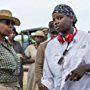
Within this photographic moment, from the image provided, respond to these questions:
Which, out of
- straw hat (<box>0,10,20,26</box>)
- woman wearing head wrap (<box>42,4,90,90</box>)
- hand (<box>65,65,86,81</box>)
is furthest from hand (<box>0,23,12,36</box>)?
hand (<box>65,65,86,81</box>)

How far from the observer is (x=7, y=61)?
273 inches

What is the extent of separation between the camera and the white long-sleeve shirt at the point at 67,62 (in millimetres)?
6141

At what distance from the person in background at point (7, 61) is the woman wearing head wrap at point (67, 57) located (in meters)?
0.66

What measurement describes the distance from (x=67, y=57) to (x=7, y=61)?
1.11 metres

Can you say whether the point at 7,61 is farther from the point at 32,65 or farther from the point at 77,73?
the point at 32,65

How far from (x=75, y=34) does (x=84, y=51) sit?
14.5 inches

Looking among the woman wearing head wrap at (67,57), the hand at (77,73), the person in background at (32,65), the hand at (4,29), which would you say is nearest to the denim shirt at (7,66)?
the hand at (4,29)

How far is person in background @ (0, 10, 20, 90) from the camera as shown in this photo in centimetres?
693

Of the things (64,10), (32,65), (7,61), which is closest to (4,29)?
(7,61)

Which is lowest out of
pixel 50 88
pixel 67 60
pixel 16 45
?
pixel 16 45

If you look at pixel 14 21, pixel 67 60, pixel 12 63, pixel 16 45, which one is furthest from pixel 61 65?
pixel 16 45

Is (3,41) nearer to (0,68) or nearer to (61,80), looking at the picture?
(0,68)

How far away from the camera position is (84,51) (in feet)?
20.2

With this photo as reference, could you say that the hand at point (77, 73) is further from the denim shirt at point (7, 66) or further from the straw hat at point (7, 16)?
the straw hat at point (7, 16)
